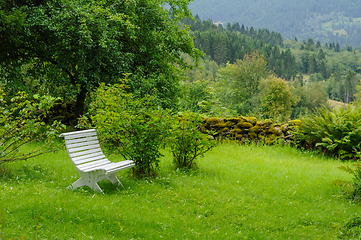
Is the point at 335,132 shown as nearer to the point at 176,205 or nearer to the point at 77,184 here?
the point at 176,205

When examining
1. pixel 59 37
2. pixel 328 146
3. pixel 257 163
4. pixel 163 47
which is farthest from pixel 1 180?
pixel 328 146

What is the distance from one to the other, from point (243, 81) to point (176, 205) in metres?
43.3

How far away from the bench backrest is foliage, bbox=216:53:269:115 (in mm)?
39024

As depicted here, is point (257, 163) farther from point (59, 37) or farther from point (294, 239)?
point (59, 37)

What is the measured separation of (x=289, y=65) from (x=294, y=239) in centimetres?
13967

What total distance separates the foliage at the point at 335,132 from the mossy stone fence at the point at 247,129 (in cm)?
84

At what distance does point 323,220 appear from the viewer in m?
A: 4.48

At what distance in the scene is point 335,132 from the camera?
9.14 m

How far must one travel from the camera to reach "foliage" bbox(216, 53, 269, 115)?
145 feet

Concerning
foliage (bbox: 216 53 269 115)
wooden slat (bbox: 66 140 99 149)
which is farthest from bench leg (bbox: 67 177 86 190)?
foliage (bbox: 216 53 269 115)

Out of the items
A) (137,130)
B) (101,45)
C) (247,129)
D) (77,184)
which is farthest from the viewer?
(247,129)

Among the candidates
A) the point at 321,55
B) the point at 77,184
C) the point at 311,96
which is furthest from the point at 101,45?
the point at 321,55

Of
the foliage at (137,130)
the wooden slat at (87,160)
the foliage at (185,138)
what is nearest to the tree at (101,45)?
the foliage at (185,138)

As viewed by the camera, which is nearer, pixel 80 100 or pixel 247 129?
pixel 80 100
